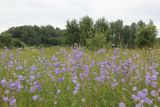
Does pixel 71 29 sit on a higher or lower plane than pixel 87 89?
higher

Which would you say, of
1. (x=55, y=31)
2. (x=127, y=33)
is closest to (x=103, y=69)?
(x=127, y=33)

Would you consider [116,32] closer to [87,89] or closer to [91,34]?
[91,34]

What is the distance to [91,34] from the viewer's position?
12.3 meters

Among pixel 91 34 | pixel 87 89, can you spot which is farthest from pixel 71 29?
pixel 87 89

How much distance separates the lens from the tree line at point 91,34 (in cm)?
1054

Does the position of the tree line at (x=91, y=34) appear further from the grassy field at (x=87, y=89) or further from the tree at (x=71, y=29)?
the grassy field at (x=87, y=89)

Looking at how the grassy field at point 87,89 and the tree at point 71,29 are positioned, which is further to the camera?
the tree at point 71,29

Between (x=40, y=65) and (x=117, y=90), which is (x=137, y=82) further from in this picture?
(x=40, y=65)

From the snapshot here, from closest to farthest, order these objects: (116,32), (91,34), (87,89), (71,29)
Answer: (87,89)
(91,34)
(71,29)
(116,32)

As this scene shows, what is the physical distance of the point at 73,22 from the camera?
116 ft

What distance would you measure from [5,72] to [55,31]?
3730 inches

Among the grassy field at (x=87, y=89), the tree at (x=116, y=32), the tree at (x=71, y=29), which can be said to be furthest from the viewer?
the tree at (x=71, y=29)

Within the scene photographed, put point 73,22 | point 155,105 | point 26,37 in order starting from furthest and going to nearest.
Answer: point 26,37
point 73,22
point 155,105

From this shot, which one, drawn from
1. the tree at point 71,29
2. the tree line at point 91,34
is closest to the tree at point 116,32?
the tree line at point 91,34
